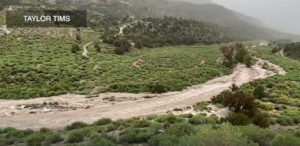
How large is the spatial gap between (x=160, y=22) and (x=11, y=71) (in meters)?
65.8

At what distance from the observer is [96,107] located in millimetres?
23688

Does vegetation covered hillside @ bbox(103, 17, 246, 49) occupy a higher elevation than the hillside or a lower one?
higher

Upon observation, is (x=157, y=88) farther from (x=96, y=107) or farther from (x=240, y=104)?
(x=240, y=104)

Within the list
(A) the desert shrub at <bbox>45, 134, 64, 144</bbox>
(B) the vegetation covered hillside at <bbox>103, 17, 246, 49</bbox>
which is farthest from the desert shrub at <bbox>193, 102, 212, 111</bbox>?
(B) the vegetation covered hillside at <bbox>103, 17, 246, 49</bbox>

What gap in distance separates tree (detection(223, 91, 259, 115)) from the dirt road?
150 inches

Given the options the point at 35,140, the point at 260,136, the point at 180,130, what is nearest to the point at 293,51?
the point at 260,136

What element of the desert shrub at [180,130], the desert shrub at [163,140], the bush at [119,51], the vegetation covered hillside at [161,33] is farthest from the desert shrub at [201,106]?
the vegetation covered hillside at [161,33]

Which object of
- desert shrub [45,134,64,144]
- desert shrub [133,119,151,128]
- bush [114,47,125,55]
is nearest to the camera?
desert shrub [45,134,64,144]

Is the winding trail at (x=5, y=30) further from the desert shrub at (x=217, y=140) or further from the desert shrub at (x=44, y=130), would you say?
the desert shrub at (x=217, y=140)

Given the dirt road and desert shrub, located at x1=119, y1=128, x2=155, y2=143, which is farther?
the dirt road

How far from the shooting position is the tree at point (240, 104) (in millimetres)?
20547

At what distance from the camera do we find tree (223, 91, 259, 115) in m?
20.5

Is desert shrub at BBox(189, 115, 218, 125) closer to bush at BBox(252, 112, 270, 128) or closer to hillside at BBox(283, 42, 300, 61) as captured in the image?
bush at BBox(252, 112, 270, 128)

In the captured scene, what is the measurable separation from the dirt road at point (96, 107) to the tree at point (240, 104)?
3.82 meters
